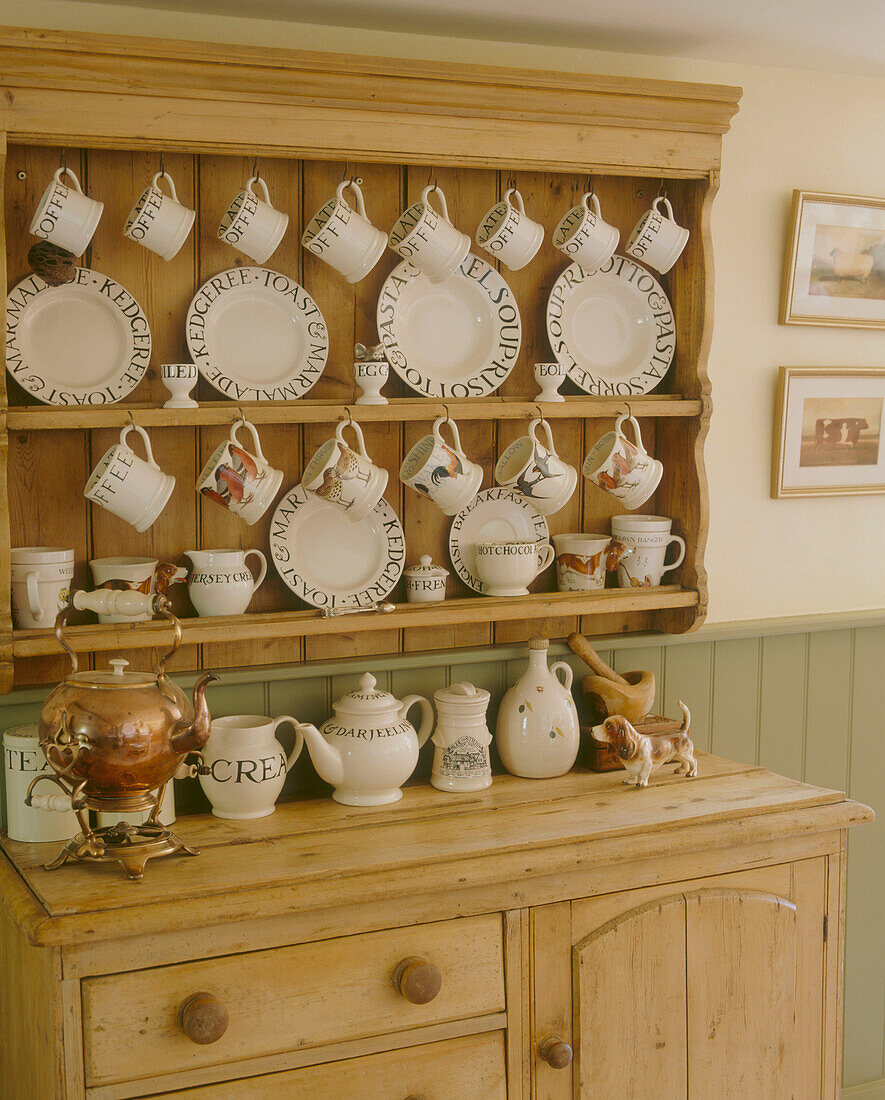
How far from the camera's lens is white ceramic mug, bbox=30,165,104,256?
1718 mm

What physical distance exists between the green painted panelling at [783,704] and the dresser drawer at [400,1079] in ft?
3.29

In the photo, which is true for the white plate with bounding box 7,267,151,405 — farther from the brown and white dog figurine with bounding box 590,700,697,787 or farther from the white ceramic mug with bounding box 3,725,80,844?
the brown and white dog figurine with bounding box 590,700,697,787

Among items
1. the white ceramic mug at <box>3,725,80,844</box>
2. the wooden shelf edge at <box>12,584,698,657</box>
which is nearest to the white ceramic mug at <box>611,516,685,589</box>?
the wooden shelf edge at <box>12,584,698,657</box>

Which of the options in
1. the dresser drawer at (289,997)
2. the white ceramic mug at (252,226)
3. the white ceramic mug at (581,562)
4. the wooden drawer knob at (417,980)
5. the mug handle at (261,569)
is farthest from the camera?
the white ceramic mug at (581,562)

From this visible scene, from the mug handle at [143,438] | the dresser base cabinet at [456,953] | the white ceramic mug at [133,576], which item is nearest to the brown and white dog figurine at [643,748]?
the dresser base cabinet at [456,953]

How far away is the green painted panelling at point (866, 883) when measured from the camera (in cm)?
251

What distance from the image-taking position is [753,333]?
7.77 feet

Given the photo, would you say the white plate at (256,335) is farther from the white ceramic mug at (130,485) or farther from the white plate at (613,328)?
the white plate at (613,328)

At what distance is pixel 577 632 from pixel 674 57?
3.78 feet

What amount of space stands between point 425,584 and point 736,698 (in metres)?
0.78

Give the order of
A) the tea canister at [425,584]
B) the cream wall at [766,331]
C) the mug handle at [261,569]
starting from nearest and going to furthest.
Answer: the mug handle at [261,569], the tea canister at [425,584], the cream wall at [766,331]

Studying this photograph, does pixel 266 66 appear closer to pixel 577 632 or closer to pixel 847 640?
pixel 577 632

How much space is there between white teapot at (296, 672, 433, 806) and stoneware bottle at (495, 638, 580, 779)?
214 mm

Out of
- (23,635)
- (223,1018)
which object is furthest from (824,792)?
(23,635)
